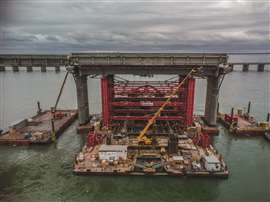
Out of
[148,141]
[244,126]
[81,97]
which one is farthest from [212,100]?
[81,97]

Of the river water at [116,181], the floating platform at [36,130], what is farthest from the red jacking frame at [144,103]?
the floating platform at [36,130]

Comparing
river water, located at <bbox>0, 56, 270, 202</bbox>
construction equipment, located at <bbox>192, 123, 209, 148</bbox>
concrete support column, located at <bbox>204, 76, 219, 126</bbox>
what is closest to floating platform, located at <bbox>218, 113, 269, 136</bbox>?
river water, located at <bbox>0, 56, 270, 202</bbox>

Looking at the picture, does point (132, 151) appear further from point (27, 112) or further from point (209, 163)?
point (27, 112)

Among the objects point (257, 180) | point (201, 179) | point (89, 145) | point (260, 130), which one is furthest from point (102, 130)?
point (260, 130)

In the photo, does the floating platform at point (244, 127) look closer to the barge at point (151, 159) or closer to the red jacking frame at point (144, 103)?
the red jacking frame at point (144, 103)

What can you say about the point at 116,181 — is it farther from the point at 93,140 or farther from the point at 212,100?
the point at 212,100

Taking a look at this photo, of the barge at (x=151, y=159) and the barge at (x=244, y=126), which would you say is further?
the barge at (x=244, y=126)
